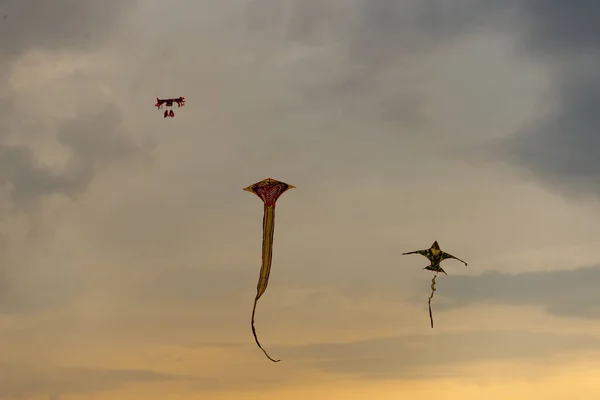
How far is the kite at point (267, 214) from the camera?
352 ft

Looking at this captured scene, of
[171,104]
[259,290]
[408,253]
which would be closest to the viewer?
[259,290]

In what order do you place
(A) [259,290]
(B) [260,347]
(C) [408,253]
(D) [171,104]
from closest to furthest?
(B) [260,347]
(A) [259,290]
(D) [171,104]
(C) [408,253]

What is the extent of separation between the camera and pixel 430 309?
125 meters

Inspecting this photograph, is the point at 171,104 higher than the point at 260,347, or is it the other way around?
the point at 171,104

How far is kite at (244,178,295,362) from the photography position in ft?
352

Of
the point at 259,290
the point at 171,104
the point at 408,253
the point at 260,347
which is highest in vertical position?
the point at 171,104

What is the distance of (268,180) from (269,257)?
9.68 metres

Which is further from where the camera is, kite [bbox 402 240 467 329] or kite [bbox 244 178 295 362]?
kite [bbox 402 240 467 329]

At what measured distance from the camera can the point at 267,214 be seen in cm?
10906

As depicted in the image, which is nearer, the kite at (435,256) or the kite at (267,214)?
the kite at (267,214)

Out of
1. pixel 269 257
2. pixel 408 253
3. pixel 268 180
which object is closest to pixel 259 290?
pixel 269 257

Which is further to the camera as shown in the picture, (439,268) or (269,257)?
(439,268)

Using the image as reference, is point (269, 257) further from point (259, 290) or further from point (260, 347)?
point (260, 347)

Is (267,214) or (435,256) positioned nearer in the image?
(267,214)
